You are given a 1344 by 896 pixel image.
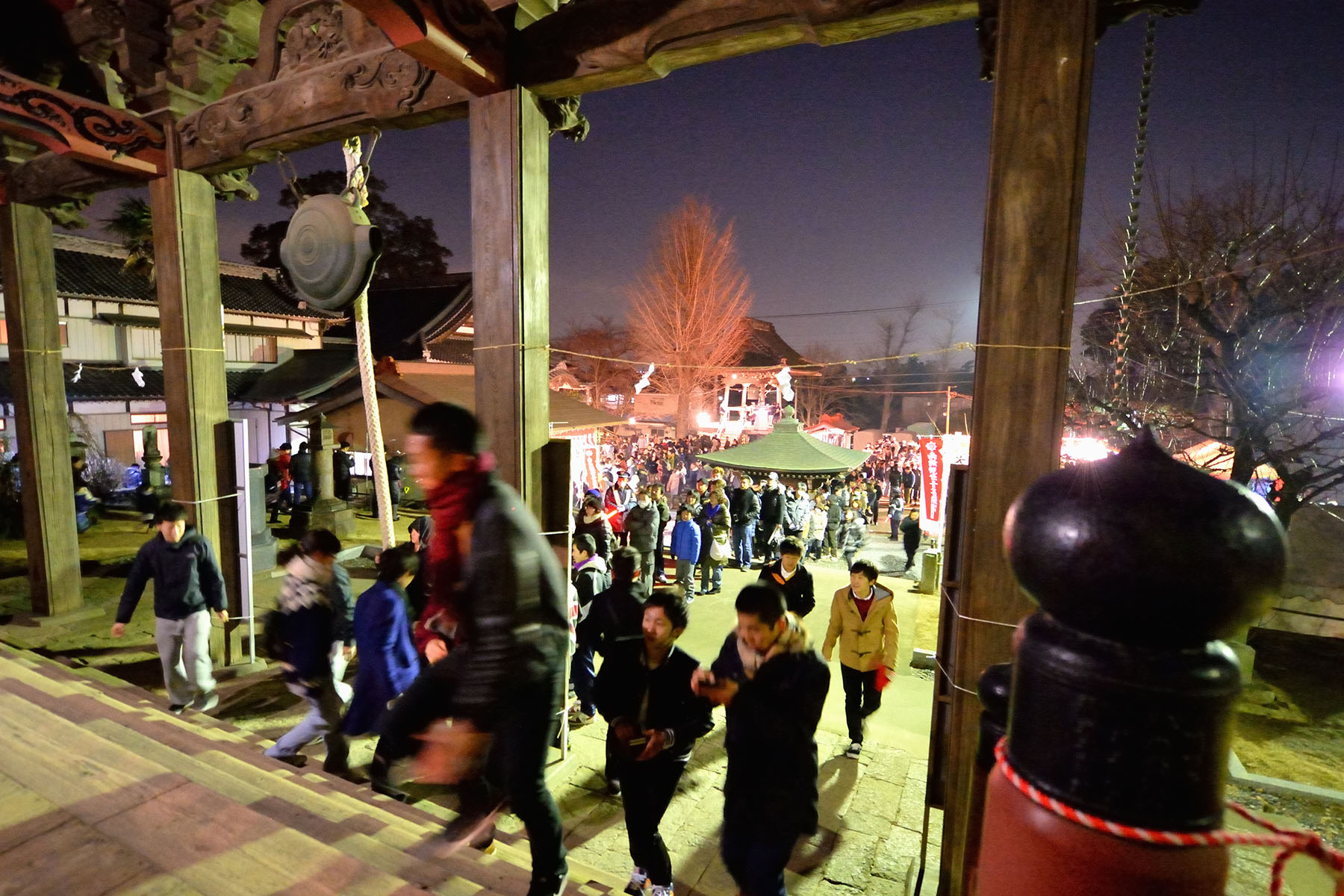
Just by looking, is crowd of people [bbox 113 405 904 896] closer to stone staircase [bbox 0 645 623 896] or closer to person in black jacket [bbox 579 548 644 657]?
person in black jacket [bbox 579 548 644 657]

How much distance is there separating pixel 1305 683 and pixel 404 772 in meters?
11.7

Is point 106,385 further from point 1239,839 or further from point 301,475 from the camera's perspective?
point 1239,839

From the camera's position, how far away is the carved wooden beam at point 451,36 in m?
3.17

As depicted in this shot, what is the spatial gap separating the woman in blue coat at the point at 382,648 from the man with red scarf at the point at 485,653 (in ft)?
3.62

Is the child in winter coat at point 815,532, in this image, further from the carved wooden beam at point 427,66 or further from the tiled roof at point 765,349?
the tiled roof at point 765,349

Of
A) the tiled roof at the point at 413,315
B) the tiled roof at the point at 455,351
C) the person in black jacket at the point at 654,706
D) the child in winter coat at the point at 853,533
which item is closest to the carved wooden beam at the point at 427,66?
the person in black jacket at the point at 654,706

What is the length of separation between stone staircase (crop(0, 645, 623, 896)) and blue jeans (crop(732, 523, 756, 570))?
8.80m

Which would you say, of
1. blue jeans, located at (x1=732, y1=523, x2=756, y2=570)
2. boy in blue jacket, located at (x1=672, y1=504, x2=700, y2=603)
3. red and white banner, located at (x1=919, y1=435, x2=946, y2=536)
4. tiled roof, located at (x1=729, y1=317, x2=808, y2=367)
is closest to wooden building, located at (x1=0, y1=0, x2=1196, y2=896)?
boy in blue jacket, located at (x1=672, y1=504, x2=700, y2=603)

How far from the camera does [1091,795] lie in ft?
3.10

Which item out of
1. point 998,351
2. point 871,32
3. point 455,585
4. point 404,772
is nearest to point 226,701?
point 404,772

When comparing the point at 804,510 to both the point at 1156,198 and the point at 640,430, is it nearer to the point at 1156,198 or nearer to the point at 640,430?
the point at 1156,198

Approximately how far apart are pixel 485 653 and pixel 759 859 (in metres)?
1.53

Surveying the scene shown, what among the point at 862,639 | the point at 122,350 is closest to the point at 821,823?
the point at 862,639

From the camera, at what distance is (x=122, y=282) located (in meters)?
19.9
